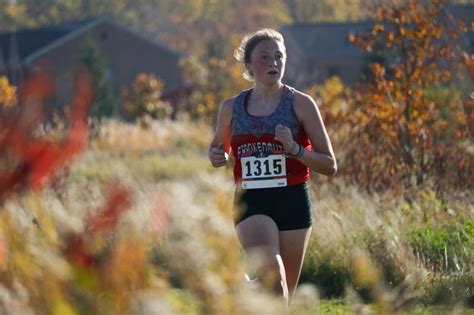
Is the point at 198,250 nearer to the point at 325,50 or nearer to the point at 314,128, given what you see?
the point at 314,128

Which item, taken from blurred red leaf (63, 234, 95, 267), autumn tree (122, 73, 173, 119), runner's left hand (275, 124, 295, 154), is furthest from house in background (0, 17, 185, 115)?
blurred red leaf (63, 234, 95, 267)

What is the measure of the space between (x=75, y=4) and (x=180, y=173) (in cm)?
6149

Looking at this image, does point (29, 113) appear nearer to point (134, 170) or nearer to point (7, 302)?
point (7, 302)

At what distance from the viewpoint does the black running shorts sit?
6.32 meters

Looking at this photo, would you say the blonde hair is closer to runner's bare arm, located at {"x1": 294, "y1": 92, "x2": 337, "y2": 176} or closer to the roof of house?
A: runner's bare arm, located at {"x1": 294, "y1": 92, "x2": 337, "y2": 176}

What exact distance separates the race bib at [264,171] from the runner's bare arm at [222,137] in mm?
121

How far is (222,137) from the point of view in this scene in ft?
21.9

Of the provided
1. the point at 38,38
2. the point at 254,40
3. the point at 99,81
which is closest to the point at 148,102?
the point at 99,81

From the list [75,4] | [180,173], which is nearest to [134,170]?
[180,173]

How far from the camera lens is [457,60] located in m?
13.1

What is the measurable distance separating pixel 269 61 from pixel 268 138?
381 mm

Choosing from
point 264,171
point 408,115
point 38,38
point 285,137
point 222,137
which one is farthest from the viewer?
point 38,38

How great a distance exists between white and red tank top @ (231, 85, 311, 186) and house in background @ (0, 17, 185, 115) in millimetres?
52053

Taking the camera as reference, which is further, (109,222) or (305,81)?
(305,81)
